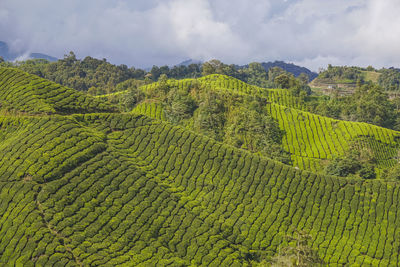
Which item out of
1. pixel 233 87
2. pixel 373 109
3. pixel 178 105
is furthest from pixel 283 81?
pixel 178 105

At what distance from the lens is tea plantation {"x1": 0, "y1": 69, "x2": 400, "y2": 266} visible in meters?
30.0

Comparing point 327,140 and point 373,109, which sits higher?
point 373,109

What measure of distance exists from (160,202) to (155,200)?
64 centimetres

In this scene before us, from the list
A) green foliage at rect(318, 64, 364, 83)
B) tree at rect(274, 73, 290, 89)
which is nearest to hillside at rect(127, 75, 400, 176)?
tree at rect(274, 73, 290, 89)

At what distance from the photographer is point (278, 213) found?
126 feet

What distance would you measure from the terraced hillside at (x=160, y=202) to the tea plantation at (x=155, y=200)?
4.8 inches

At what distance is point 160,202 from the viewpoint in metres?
36.5

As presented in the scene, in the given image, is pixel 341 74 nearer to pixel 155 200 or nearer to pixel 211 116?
pixel 211 116

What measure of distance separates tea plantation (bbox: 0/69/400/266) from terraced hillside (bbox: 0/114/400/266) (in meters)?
0.12

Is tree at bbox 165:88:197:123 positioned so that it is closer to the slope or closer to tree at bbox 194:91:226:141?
Answer: tree at bbox 194:91:226:141

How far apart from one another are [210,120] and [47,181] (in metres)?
41.4

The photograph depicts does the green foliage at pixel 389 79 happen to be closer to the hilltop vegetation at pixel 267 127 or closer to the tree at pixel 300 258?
the hilltop vegetation at pixel 267 127

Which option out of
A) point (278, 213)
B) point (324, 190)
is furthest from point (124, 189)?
point (324, 190)

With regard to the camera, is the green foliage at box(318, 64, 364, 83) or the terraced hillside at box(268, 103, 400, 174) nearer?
the terraced hillside at box(268, 103, 400, 174)
